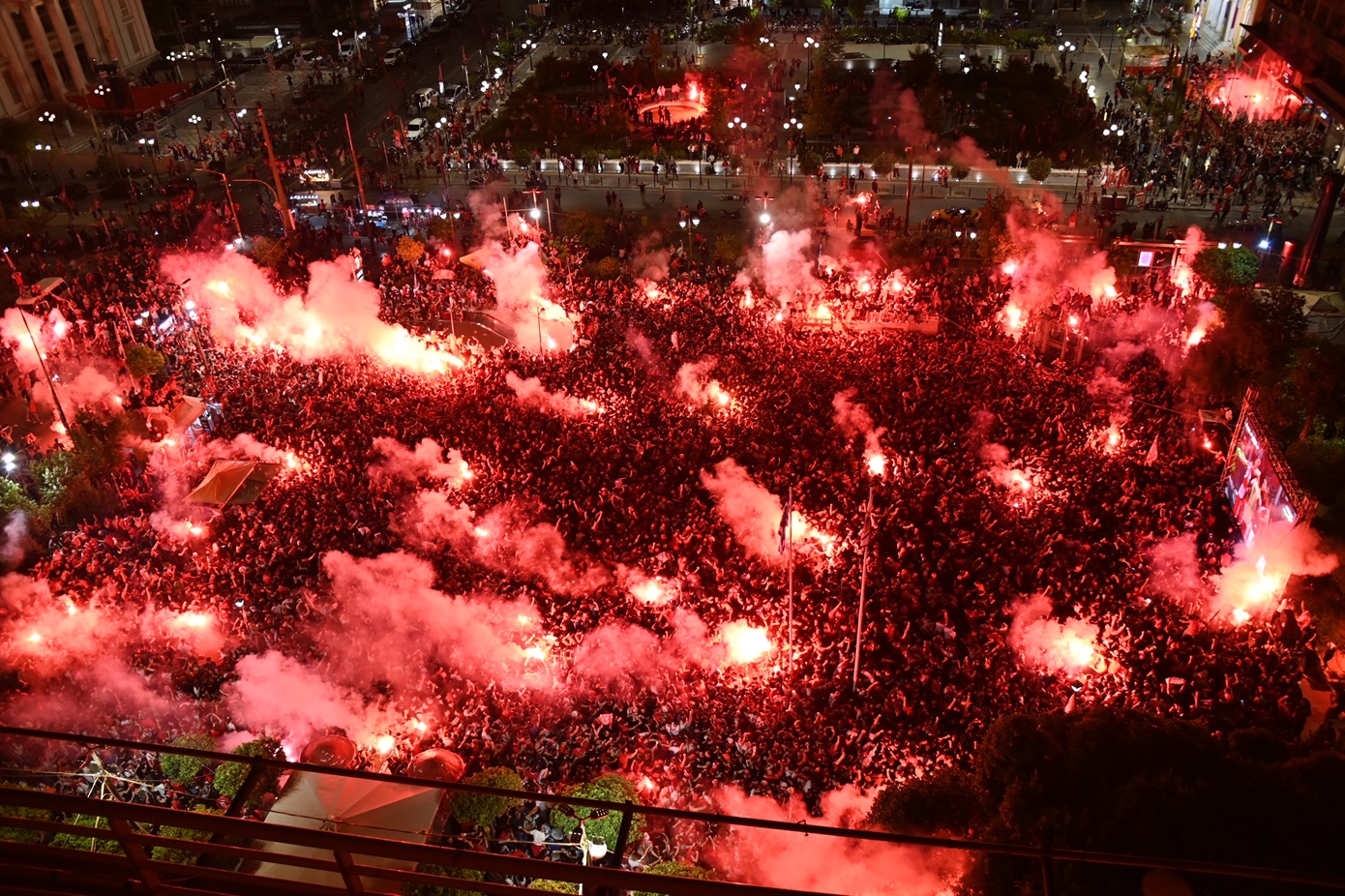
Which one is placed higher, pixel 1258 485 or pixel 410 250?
pixel 1258 485

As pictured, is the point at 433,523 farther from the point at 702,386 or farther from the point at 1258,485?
the point at 1258,485

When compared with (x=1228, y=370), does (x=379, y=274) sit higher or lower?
lower

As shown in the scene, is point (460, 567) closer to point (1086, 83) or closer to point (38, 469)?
point (38, 469)

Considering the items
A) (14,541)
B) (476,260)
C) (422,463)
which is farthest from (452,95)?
(14,541)

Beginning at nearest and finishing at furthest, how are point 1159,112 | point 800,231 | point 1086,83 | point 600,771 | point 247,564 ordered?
point 600,771, point 247,564, point 800,231, point 1159,112, point 1086,83

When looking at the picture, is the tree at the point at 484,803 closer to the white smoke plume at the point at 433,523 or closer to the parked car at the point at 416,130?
the white smoke plume at the point at 433,523

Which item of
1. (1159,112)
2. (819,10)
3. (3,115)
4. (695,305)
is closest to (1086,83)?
(1159,112)

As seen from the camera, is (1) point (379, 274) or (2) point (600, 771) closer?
(2) point (600, 771)
